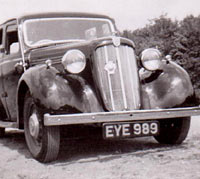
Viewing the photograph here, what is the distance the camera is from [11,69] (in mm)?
5676

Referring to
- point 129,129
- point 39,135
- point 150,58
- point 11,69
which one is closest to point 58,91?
point 39,135

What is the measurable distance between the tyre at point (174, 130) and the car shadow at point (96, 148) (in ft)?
0.35

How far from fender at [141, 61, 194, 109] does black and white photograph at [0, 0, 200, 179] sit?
1cm

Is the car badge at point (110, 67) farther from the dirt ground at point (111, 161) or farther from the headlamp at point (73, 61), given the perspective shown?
the dirt ground at point (111, 161)

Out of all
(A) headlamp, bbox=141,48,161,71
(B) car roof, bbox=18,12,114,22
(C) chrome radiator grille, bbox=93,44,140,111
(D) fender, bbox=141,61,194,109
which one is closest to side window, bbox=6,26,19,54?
(B) car roof, bbox=18,12,114,22

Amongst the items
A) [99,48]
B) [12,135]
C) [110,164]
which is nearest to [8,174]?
[110,164]

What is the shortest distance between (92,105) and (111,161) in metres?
0.66

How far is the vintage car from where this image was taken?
14.1ft

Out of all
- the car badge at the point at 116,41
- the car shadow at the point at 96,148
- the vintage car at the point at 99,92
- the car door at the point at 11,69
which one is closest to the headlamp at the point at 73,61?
the vintage car at the point at 99,92

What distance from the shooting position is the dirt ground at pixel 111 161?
3709 millimetres

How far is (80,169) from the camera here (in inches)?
158

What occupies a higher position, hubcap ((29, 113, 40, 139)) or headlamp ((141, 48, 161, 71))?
headlamp ((141, 48, 161, 71))

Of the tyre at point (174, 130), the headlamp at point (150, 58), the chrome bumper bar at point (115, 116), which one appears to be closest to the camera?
the chrome bumper bar at point (115, 116)

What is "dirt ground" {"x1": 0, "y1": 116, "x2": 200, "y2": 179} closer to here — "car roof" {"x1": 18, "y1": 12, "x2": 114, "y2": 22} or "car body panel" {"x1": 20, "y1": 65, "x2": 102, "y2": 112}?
"car body panel" {"x1": 20, "y1": 65, "x2": 102, "y2": 112}
